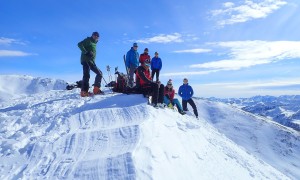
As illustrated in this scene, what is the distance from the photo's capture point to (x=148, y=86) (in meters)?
A: 14.4

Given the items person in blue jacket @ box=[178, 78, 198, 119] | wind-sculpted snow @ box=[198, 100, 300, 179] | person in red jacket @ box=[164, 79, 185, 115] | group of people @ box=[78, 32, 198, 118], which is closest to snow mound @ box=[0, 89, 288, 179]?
group of people @ box=[78, 32, 198, 118]

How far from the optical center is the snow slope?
7047mm

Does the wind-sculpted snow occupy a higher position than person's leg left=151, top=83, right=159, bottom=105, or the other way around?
person's leg left=151, top=83, right=159, bottom=105

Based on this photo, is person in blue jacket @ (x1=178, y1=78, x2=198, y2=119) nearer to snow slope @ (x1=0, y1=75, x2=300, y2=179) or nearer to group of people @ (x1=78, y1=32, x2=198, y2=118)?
group of people @ (x1=78, y1=32, x2=198, y2=118)

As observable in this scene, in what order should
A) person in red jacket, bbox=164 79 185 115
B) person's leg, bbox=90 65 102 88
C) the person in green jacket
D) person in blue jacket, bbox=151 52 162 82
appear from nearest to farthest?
the person in green jacket, person's leg, bbox=90 65 102 88, person in red jacket, bbox=164 79 185 115, person in blue jacket, bbox=151 52 162 82

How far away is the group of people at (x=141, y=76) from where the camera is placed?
1382 centimetres

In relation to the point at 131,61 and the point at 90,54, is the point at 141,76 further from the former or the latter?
the point at 131,61

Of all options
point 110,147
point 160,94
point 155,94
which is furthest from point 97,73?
point 110,147

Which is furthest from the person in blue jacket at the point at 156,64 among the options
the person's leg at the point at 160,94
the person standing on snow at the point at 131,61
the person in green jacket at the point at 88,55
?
the person's leg at the point at 160,94

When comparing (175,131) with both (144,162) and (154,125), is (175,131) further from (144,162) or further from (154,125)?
(144,162)

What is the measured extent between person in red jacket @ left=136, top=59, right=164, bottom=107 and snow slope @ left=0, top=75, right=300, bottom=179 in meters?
0.82

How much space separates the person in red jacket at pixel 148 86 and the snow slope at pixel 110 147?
2.68 ft

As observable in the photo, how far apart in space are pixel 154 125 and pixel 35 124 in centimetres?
401

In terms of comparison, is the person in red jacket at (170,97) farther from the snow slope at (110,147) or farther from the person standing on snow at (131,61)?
the snow slope at (110,147)
